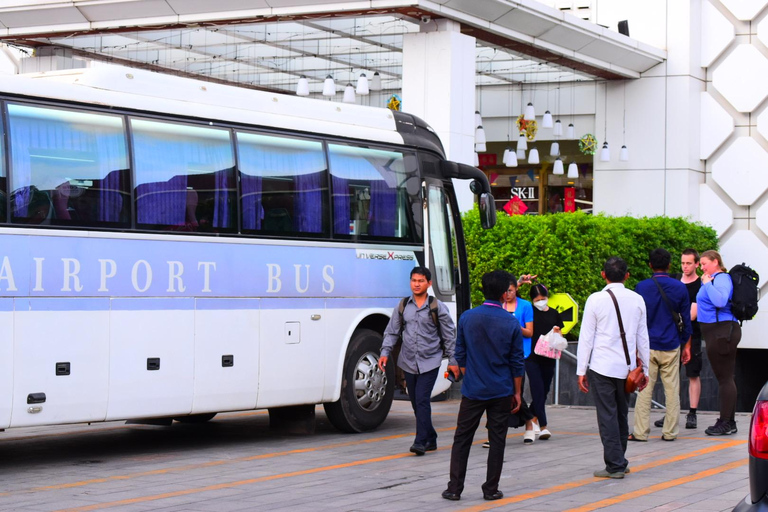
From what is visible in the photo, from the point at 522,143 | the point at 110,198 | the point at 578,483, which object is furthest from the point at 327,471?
the point at 522,143

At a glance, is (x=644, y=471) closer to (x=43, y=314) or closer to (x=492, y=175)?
(x=43, y=314)

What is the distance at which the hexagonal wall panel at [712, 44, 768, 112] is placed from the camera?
23.8 meters

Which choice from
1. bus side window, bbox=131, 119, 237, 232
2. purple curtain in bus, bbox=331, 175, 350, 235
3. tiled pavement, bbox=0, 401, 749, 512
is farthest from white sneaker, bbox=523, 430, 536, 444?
bus side window, bbox=131, 119, 237, 232

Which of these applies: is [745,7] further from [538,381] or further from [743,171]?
[538,381]

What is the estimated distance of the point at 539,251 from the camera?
1678 centimetres

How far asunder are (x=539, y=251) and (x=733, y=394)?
4.78m

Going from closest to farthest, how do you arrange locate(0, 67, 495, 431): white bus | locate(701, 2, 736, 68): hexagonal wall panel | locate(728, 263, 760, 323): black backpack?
locate(0, 67, 495, 431): white bus, locate(728, 263, 760, 323): black backpack, locate(701, 2, 736, 68): hexagonal wall panel

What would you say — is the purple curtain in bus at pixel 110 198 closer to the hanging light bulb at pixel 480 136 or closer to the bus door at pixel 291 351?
the bus door at pixel 291 351

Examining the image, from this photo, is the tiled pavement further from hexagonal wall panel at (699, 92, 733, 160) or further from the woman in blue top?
hexagonal wall panel at (699, 92, 733, 160)

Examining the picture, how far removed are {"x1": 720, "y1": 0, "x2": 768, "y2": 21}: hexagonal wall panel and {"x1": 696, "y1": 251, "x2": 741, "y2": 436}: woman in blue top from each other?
1329 centimetres

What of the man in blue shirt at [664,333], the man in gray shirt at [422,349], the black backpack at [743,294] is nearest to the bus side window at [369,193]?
the man in gray shirt at [422,349]

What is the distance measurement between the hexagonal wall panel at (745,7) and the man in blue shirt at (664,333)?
45.8ft

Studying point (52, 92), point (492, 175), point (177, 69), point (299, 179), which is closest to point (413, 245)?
point (299, 179)

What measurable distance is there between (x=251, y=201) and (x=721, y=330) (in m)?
5.05
